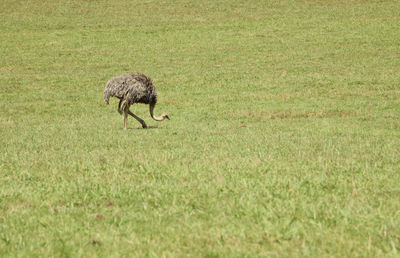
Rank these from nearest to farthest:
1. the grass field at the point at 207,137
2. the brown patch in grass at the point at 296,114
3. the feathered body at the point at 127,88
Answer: the grass field at the point at 207,137, the feathered body at the point at 127,88, the brown patch in grass at the point at 296,114

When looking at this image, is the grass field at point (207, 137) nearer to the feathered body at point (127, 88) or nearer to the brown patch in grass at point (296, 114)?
the brown patch in grass at point (296, 114)

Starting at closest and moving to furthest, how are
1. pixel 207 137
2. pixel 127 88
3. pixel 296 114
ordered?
1. pixel 207 137
2. pixel 127 88
3. pixel 296 114

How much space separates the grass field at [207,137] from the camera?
604 cm

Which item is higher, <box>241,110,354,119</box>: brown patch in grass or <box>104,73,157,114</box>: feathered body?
<box>104,73,157,114</box>: feathered body

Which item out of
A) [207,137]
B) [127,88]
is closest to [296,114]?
[127,88]

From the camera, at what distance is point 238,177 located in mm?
8500

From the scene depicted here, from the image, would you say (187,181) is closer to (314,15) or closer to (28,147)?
(28,147)

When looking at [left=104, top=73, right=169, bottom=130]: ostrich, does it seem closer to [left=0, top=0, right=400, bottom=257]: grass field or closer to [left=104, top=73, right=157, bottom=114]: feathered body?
[left=104, top=73, right=157, bottom=114]: feathered body

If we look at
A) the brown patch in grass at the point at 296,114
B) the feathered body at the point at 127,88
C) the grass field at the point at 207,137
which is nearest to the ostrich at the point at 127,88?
the feathered body at the point at 127,88

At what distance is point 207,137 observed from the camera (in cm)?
1478

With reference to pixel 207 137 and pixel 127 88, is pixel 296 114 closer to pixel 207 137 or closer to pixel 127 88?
pixel 127 88

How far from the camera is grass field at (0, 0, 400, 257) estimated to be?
6035 mm

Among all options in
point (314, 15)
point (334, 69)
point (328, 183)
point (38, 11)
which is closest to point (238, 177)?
point (328, 183)

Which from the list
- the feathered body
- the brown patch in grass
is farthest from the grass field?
the feathered body
